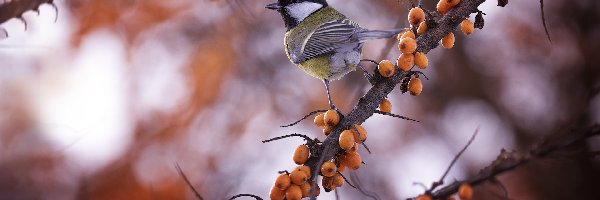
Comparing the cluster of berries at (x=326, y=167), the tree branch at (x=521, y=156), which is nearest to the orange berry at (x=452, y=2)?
the cluster of berries at (x=326, y=167)

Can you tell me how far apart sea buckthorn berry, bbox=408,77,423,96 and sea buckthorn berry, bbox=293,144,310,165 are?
0.47m

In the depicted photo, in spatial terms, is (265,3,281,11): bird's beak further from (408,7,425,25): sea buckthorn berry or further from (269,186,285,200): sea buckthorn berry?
(269,186,285,200): sea buckthorn berry

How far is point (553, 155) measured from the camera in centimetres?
113

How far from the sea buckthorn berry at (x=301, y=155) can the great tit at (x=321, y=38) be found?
0.83m

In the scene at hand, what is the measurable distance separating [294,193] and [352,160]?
273 millimetres

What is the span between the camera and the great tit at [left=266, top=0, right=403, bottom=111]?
9.91 ft

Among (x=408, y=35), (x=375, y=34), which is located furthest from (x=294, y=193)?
(x=375, y=34)

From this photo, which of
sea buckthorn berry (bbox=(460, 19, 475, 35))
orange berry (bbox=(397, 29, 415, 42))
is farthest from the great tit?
sea buckthorn berry (bbox=(460, 19, 475, 35))

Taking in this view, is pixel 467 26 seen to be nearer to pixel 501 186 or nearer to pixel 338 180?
pixel 338 180

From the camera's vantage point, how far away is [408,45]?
1.90 m

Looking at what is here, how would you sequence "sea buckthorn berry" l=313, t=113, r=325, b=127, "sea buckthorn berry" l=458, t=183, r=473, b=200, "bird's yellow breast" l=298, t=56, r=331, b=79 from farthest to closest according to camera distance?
"bird's yellow breast" l=298, t=56, r=331, b=79 → "sea buckthorn berry" l=313, t=113, r=325, b=127 → "sea buckthorn berry" l=458, t=183, r=473, b=200

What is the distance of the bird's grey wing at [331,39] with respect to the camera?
3029mm

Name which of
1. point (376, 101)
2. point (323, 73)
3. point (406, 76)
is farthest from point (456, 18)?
point (323, 73)

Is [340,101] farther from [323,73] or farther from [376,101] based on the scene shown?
[376,101]
